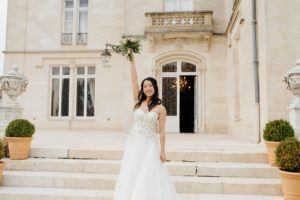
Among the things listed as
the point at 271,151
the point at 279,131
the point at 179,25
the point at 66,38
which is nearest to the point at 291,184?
the point at 271,151

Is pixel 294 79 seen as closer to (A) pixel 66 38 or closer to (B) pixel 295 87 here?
(B) pixel 295 87

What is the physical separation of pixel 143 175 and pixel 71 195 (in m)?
1.52

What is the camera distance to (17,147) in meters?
5.54

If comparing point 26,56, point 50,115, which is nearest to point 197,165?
point 50,115

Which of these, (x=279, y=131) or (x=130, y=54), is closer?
(x=130, y=54)

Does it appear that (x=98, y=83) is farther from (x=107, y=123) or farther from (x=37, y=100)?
(x=37, y=100)

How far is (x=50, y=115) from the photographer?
14.8m

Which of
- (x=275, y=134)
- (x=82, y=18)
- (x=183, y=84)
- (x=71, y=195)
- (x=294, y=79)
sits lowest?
(x=71, y=195)

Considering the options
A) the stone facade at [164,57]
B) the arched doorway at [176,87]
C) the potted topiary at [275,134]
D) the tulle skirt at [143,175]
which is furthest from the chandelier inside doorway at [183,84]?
the tulle skirt at [143,175]

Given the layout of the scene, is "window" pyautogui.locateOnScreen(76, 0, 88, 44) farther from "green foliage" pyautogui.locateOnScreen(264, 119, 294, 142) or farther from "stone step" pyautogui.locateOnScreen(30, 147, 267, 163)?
"green foliage" pyautogui.locateOnScreen(264, 119, 294, 142)

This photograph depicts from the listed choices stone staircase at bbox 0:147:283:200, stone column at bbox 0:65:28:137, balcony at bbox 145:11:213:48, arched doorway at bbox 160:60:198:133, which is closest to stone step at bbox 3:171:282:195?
stone staircase at bbox 0:147:283:200

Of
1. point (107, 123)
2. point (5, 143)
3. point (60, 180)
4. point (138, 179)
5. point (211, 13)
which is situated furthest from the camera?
point (107, 123)

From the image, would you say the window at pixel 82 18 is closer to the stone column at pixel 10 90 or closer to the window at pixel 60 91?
the window at pixel 60 91

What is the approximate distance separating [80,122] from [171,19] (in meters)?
6.27
